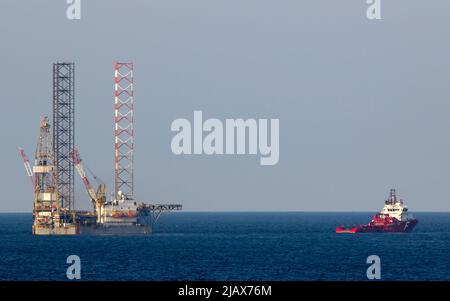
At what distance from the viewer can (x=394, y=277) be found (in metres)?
122

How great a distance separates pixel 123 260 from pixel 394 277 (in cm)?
4459

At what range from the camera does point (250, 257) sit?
160 m
